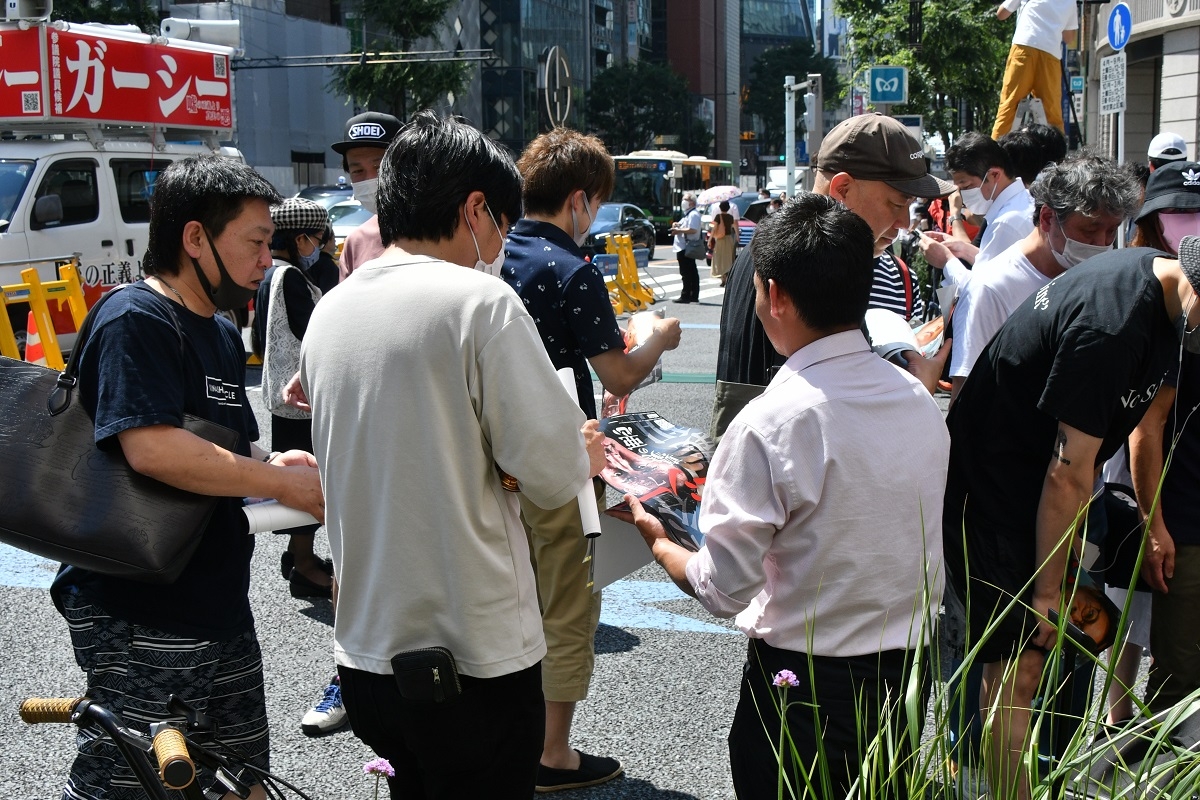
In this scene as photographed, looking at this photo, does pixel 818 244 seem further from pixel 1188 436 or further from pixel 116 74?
pixel 116 74

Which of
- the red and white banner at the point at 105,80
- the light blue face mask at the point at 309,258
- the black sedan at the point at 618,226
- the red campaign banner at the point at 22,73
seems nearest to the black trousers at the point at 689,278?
the black sedan at the point at 618,226

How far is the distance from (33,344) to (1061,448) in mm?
9625

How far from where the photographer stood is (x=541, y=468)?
6.78 ft

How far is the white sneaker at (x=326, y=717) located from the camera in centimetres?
401

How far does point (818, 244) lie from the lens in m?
2.17

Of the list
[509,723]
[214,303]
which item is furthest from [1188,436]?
[214,303]

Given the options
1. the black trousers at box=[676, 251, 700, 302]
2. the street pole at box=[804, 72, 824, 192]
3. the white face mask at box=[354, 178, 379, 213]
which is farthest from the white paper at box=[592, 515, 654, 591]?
the black trousers at box=[676, 251, 700, 302]

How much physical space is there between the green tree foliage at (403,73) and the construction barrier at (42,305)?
32.7 m

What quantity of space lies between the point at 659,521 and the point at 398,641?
0.67 meters

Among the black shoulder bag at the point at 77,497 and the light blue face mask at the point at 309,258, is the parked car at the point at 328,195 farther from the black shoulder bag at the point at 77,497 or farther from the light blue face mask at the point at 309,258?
the black shoulder bag at the point at 77,497

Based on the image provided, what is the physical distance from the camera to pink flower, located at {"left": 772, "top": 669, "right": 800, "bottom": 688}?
2.04 meters

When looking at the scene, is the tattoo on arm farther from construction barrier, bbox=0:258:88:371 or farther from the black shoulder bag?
construction barrier, bbox=0:258:88:371

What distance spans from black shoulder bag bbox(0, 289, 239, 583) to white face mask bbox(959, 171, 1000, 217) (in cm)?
473

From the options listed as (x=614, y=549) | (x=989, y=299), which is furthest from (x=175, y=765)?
(x=989, y=299)
